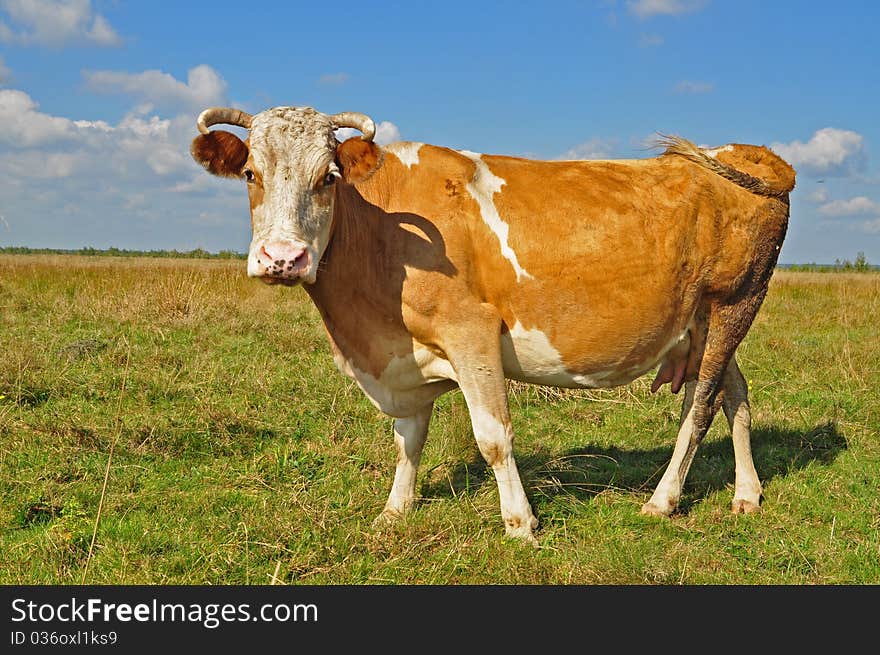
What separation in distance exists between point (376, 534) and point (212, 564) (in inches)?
41.7

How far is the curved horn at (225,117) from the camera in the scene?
4941 millimetres

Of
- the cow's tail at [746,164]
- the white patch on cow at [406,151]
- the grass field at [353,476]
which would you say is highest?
the cow's tail at [746,164]

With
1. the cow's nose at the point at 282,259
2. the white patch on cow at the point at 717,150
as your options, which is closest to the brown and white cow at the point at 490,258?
the cow's nose at the point at 282,259

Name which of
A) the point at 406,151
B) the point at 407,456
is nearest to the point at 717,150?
the point at 406,151

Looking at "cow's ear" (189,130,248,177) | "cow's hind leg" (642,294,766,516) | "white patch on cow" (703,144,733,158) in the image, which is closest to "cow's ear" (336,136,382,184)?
"cow's ear" (189,130,248,177)

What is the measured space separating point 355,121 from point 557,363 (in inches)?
87.0

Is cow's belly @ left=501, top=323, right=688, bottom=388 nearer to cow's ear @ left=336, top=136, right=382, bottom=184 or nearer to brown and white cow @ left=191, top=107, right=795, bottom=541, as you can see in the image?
brown and white cow @ left=191, top=107, right=795, bottom=541

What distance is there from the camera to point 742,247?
6109 mm

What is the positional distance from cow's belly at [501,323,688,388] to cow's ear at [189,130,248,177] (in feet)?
7.08

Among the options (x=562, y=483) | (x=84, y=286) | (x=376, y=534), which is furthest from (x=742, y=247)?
(x=84, y=286)

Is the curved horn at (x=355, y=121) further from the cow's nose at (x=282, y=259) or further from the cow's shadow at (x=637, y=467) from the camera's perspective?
the cow's shadow at (x=637, y=467)

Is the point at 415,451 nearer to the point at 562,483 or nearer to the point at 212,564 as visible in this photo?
the point at 562,483

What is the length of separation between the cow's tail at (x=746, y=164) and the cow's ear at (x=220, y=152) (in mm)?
3517

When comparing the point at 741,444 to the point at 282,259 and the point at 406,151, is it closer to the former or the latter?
the point at 406,151
